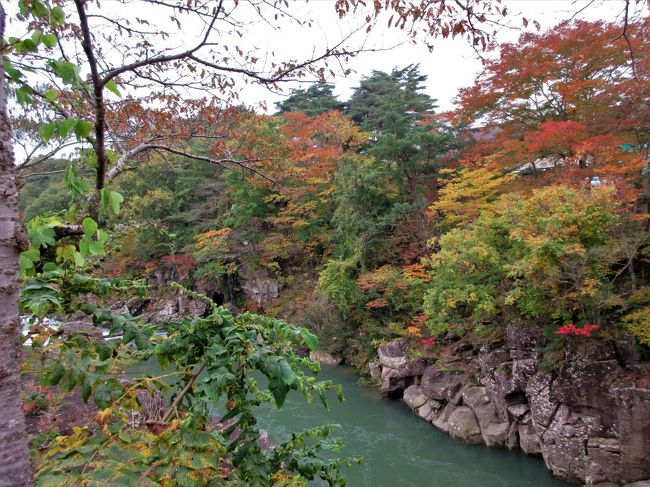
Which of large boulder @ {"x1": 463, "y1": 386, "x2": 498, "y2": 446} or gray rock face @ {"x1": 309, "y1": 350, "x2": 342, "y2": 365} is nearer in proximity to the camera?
large boulder @ {"x1": 463, "y1": 386, "x2": 498, "y2": 446}

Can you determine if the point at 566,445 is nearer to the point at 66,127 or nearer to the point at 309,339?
the point at 309,339

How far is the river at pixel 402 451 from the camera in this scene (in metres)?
7.21

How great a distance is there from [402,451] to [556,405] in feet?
9.64

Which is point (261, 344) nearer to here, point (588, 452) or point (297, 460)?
point (297, 460)

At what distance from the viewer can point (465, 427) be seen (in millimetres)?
8406

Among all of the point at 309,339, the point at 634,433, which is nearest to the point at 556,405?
the point at 634,433

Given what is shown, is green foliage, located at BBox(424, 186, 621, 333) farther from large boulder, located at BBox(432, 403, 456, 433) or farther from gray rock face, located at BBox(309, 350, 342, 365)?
gray rock face, located at BBox(309, 350, 342, 365)

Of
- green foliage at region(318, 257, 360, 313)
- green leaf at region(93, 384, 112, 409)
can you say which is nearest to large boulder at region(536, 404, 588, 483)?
green foliage at region(318, 257, 360, 313)

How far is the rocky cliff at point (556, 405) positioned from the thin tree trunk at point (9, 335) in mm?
7674

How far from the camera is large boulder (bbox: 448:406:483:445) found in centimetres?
830

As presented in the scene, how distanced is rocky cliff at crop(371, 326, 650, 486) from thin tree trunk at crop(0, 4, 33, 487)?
7.67m

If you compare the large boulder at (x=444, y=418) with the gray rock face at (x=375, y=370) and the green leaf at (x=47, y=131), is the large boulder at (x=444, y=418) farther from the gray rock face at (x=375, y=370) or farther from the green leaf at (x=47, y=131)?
the green leaf at (x=47, y=131)

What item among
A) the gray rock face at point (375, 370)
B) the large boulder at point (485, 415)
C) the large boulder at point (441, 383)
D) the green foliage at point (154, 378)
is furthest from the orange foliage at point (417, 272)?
the green foliage at point (154, 378)

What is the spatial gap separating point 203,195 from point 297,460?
63.3 feet
